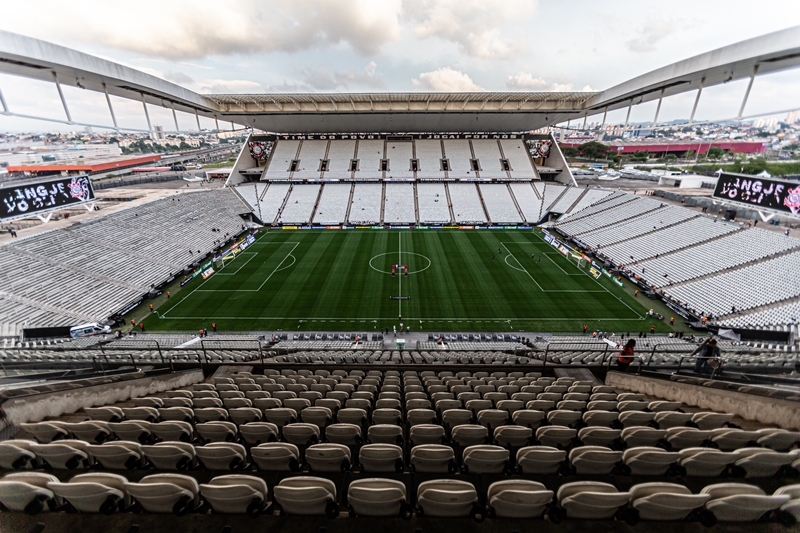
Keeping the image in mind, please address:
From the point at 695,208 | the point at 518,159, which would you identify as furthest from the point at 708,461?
the point at 518,159

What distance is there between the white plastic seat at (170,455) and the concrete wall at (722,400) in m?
9.42

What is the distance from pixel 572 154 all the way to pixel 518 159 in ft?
200

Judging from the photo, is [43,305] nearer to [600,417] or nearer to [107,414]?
[107,414]

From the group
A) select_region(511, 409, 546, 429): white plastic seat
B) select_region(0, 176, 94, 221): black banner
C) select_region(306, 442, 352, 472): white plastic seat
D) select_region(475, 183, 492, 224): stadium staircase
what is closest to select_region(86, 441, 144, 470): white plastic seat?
select_region(306, 442, 352, 472): white plastic seat

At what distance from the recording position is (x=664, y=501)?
3.17 meters

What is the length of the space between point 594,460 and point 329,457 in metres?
3.39

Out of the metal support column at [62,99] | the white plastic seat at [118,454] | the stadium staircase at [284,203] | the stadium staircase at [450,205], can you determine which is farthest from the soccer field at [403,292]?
the white plastic seat at [118,454]

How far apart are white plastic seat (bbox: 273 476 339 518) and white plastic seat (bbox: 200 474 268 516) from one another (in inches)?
8.1

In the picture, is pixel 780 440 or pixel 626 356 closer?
pixel 780 440

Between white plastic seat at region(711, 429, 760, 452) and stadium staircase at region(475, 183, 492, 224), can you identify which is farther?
stadium staircase at region(475, 183, 492, 224)

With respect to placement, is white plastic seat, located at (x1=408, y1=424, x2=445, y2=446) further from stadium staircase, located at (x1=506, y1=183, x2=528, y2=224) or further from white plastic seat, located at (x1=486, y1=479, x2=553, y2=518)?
stadium staircase, located at (x1=506, y1=183, x2=528, y2=224)

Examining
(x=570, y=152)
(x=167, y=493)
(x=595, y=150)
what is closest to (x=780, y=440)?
(x=167, y=493)

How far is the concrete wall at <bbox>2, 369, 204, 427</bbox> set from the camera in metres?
5.46

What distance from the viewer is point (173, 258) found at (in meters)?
35.7
